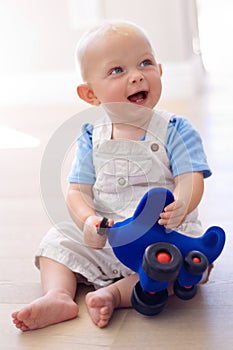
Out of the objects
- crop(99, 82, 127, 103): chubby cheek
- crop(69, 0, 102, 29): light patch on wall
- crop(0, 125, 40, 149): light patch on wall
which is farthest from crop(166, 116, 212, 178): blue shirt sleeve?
crop(69, 0, 102, 29): light patch on wall

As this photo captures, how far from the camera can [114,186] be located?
3.59 feet

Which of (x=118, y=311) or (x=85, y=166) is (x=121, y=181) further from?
(x=118, y=311)

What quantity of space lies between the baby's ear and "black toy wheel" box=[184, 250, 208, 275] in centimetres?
32

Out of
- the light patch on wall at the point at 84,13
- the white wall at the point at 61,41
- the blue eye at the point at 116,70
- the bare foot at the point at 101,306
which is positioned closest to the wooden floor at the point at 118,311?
the bare foot at the point at 101,306

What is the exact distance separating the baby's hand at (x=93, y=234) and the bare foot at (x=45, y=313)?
4.0 inches

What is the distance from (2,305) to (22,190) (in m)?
0.63

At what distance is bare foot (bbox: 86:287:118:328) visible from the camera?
997 mm

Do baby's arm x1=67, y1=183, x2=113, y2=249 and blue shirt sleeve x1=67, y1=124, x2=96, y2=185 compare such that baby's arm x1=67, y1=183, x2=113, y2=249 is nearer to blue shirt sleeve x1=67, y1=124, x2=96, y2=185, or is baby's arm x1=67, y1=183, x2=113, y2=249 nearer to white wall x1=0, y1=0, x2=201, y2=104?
blue shirt sleeve x1=67, y1=124, x2=96, y2=185

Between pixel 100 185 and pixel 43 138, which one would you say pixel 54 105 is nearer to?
pixel 43 138

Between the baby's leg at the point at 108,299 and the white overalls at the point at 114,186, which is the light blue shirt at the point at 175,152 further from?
the baby's leg at the point at 108,299

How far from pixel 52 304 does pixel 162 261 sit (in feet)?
0.68

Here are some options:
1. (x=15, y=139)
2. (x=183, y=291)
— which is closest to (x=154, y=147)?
(x=183, y=291)

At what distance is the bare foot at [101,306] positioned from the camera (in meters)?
1.00

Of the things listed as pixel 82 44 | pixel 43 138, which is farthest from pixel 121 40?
pixel 43 138
